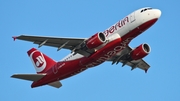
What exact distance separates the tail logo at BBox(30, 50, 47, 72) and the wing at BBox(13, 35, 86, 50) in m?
8.77

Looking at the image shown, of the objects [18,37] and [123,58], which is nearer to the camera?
[18,37]

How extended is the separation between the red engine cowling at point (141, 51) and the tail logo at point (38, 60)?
41.0ft

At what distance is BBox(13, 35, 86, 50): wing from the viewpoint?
54.0 metres

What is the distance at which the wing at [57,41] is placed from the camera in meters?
54.0

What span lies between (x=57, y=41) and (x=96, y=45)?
190 inches

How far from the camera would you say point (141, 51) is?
2315 inches

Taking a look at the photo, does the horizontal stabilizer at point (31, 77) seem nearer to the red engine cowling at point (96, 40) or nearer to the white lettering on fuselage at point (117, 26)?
the red engine cowling at point (96, 40)

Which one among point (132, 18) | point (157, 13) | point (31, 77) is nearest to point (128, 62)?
point (132, 18)

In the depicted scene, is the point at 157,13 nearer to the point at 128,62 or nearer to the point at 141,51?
the point at 141,51

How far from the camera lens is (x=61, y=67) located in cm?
5822

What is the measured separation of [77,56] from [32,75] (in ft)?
20.7

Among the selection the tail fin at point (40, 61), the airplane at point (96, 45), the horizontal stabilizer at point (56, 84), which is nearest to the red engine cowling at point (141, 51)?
the airplane at point (96, 45)

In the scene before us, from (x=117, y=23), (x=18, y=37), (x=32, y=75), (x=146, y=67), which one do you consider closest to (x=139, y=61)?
(x=146, y=67)

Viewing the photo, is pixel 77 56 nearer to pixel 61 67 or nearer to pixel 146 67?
pixel 61 67
